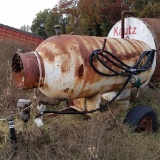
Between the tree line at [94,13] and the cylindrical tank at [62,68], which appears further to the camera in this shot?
the tree line at [94,13]

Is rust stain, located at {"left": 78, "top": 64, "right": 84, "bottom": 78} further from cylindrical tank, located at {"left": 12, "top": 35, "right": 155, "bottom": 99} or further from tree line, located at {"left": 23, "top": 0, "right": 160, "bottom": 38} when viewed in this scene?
tree line, located at {"left": 23, "top": 0, "right": 160, "bottom": 38}

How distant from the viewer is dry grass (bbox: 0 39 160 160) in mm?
3018

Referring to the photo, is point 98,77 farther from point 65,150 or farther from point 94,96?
point 65,150

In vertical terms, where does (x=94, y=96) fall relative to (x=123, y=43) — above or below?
below

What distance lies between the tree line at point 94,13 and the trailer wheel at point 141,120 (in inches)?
530

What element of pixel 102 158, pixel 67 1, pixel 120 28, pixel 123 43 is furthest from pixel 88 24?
pixel 102 158

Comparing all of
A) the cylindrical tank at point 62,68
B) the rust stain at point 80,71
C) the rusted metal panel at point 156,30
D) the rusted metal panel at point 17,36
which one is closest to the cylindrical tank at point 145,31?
the rusted metal panel at point 156,30

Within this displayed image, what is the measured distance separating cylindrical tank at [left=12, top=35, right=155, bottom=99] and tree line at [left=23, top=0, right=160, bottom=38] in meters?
13.9

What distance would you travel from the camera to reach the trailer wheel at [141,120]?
3.89 m

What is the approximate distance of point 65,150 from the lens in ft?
10.1

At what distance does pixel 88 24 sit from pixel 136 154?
1897 centimetres

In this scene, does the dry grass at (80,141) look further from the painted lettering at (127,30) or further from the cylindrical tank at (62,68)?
the painted lettering at (127,30)

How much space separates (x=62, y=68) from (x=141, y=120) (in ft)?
4.23

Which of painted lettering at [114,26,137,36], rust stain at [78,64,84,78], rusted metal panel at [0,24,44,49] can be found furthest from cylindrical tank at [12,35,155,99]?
rusted metal panel at [0,24,44,49]
